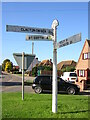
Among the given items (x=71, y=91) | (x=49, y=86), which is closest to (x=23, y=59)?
(x=49, y=86)

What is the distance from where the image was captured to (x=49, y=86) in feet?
64.5

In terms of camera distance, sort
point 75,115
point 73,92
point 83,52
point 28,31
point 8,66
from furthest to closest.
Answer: point 8,66
point 83,52
point 73,92
point 28,31
point 75,115

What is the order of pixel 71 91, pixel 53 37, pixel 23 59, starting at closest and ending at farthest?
pixel 53 37, pixel 23 59, pixel 71 91

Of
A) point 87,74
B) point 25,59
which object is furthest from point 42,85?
point 87,74

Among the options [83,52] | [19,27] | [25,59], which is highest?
[83,52]

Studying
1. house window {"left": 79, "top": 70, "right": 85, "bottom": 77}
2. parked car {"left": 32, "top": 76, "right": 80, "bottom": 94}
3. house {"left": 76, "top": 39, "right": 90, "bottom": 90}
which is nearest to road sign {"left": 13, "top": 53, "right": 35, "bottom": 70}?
parked car {"left": 32, "top": 76, "right": 80, "bottom": 94}

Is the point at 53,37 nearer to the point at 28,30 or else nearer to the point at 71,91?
the point at 28,30

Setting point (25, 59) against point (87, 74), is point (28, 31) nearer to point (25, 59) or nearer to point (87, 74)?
point (25, 59)

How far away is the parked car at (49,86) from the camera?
63.0 feet

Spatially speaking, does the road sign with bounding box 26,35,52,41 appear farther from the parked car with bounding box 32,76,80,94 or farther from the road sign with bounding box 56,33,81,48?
the parked car with bounding box 32,76,80,94

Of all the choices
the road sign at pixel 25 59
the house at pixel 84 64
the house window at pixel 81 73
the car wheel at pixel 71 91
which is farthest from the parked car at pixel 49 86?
the house window at pixel 81 73

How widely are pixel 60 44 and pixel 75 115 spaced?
2536 mm

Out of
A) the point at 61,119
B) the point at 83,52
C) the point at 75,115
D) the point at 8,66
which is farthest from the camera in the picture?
the point at 8,66

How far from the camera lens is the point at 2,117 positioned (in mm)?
7844
